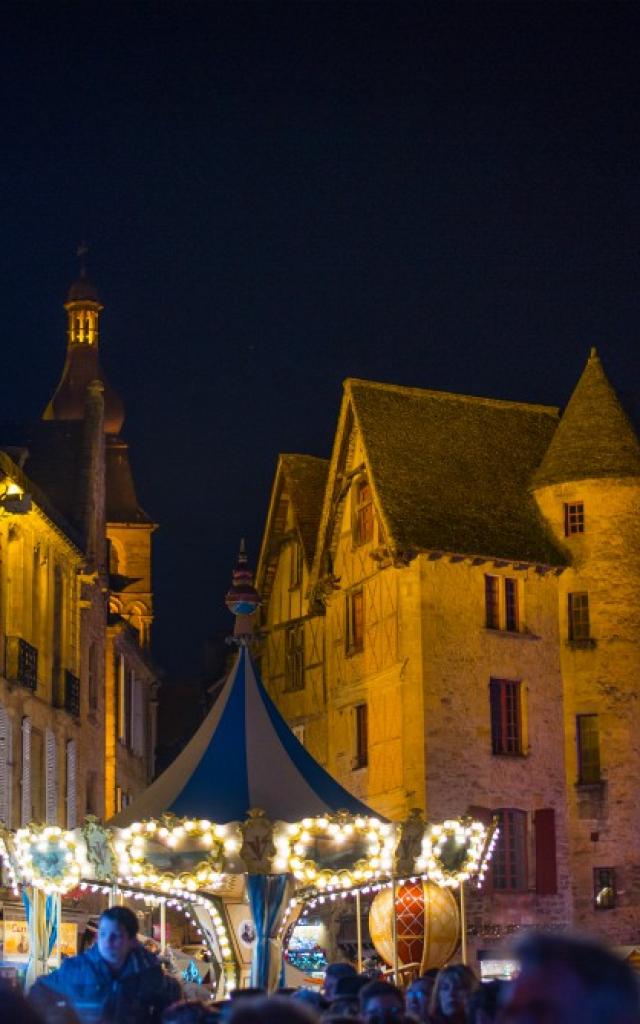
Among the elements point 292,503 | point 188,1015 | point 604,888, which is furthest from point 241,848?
point 292,503

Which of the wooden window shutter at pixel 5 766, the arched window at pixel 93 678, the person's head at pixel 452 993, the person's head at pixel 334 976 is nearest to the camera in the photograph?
the person's head at pixel 452 993

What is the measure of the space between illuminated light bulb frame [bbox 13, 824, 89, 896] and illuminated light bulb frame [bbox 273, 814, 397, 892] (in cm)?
244

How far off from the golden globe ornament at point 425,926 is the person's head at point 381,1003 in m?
19.3

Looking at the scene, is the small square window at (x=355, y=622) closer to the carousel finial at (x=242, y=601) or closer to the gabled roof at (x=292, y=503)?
the gabled roof at (x=292, y=503)

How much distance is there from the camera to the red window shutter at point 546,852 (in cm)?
3606

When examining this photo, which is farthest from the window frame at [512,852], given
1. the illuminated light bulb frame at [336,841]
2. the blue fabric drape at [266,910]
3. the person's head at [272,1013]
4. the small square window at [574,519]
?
the person's head at [272,1013]

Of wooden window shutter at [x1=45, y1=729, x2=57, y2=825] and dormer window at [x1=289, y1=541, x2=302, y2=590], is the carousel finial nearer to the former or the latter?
wooden window shutter at [x1=45, y1=729, x2=57, y2=825]

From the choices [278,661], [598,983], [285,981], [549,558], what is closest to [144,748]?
[278,661]

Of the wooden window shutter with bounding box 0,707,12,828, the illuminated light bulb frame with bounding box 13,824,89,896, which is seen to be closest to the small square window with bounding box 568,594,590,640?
the wooden window shutter with bounding box 0,707,12,828

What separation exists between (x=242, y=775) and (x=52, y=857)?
2.58m

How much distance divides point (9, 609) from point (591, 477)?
510 inches

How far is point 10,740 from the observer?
3177cm

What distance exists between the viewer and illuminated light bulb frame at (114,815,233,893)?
71.1 ft

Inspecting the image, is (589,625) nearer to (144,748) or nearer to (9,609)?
(9,609)
